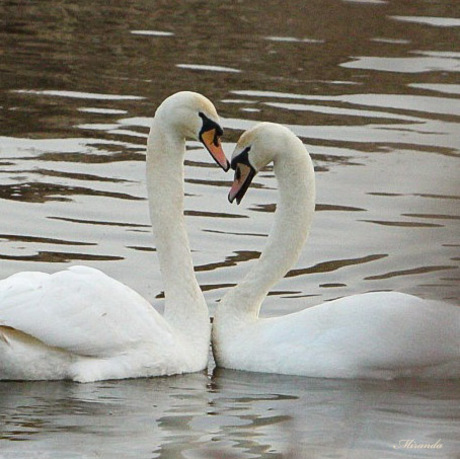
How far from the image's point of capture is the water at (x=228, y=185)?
1834 mm

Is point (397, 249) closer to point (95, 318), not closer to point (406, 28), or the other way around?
point (406, 28)

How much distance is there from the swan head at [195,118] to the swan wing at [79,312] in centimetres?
98

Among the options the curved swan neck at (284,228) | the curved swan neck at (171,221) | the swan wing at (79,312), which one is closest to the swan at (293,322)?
the curved swan neck at (284,228)

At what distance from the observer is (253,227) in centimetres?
970

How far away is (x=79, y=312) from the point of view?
5836mm

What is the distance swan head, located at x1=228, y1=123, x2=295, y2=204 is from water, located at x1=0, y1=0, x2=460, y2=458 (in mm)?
549

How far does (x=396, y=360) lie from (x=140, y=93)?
386 inches

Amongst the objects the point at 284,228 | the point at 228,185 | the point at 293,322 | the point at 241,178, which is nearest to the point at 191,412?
the point at 293,322

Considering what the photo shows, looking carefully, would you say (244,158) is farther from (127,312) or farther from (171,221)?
(127,312)

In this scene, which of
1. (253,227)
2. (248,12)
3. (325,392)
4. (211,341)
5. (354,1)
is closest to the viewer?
(354,1)

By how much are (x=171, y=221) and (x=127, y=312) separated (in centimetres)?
92

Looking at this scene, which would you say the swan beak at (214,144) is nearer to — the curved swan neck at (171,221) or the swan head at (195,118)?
the swan head at (195,118)

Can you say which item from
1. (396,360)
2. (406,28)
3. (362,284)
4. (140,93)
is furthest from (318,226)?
(406,28)

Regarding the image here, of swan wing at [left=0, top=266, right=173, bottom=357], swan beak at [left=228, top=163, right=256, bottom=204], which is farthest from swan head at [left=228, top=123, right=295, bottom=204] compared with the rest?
swan wing at [left=0, top=266, right=173, bottom=357]
